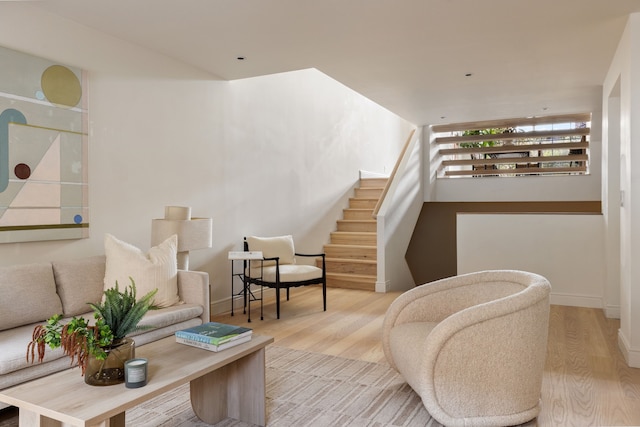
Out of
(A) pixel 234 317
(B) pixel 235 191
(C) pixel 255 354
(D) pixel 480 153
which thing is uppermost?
(D) pixel 480 153

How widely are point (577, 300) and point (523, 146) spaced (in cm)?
332

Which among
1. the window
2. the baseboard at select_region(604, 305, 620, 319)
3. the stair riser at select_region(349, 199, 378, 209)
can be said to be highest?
the window

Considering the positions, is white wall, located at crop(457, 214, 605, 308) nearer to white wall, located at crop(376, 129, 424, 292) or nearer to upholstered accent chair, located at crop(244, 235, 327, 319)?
white wall, located at crop(376, 129, 424, 292)

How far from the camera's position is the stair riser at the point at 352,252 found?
643 centimetres

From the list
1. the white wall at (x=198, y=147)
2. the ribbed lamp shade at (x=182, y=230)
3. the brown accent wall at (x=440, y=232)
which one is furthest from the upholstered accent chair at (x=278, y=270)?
the brown accent wall at (x=440, y=232)

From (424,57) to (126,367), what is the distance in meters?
3.56

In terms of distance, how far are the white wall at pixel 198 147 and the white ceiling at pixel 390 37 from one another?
0.23m

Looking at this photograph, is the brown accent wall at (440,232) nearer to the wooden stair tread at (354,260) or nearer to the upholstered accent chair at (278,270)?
the wooden stair tread at (354,260)

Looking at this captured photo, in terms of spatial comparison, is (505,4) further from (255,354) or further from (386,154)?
(386,154)

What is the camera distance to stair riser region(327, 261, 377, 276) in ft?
20.5

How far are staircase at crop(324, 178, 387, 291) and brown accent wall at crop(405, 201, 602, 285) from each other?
1343 mm

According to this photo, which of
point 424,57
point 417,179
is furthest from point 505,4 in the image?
point 417,179

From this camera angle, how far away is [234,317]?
465cm

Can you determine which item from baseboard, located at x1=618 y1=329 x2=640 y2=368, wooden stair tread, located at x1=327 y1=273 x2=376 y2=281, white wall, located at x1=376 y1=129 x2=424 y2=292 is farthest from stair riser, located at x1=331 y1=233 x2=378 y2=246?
baseboard, located at x1=618 y1=329 x2=640 y2=368
